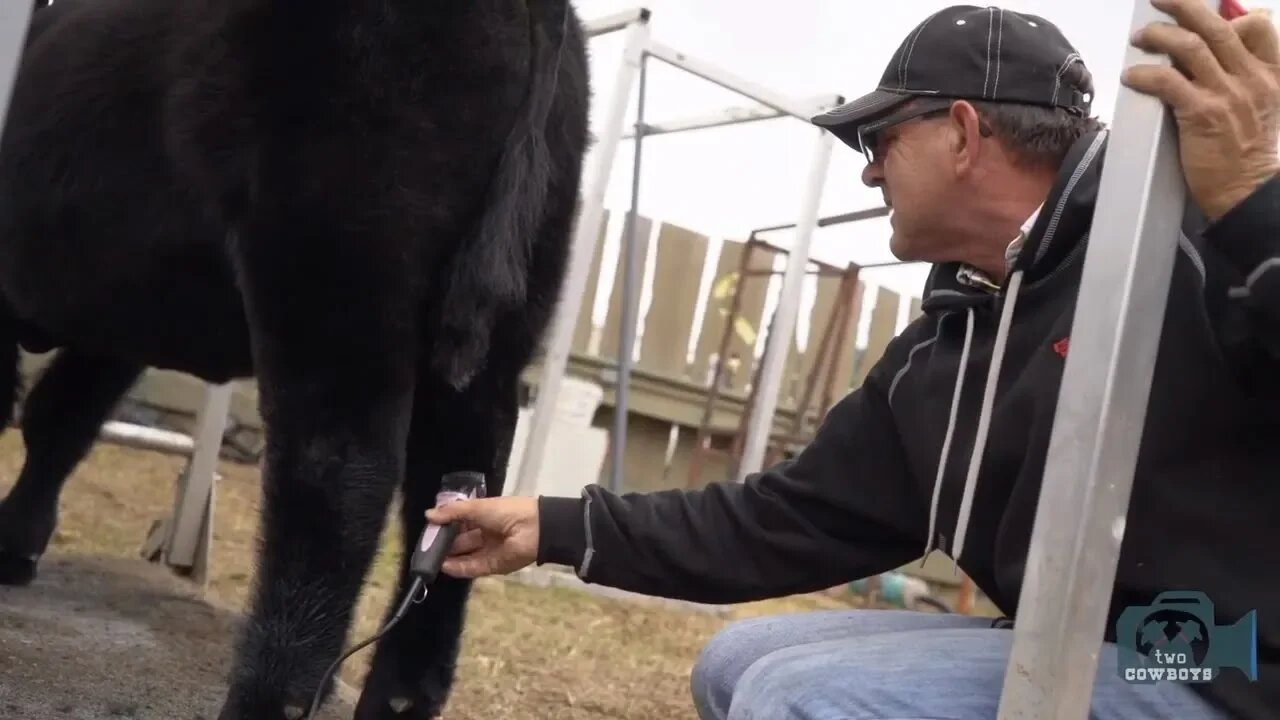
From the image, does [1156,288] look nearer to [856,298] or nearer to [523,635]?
[523,635]

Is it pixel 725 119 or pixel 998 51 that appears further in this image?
pixel 725 119

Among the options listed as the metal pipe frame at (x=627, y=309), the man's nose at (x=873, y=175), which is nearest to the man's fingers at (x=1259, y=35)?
the man's nose at (x=873, y=175)

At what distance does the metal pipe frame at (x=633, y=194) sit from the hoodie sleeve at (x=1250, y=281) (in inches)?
92.4

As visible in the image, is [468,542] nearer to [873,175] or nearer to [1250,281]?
[873,175]

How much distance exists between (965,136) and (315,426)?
822 mm

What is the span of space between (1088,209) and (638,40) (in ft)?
8.41

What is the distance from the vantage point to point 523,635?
118 inches

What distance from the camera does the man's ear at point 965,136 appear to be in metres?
1.27

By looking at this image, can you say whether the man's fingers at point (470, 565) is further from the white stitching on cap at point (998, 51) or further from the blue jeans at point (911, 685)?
the white stitching on cap at point (998, 51)

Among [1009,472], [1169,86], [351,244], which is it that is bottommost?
[1009,472]

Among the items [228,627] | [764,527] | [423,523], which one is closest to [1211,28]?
[764,527]

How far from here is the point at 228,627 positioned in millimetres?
2334

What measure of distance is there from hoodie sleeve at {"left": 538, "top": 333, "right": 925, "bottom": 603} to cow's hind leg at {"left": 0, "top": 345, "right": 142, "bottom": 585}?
59.2 inches

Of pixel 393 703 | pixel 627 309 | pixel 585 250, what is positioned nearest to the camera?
pixel 393 703
